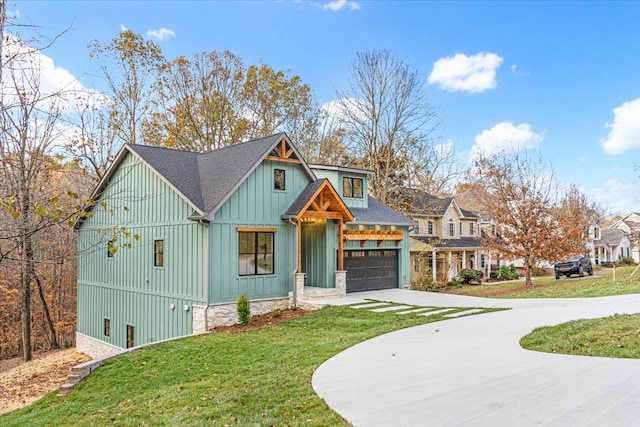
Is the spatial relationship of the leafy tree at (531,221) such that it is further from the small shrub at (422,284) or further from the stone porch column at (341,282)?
the stone porch column at (341,282)

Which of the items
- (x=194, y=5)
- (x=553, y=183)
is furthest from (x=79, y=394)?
(x=553, y=183)

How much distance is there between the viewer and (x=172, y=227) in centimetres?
1462

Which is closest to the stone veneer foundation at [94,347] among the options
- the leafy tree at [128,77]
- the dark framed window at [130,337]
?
the dark framed window at [130,337]

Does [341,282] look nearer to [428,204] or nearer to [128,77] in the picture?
[428,204]

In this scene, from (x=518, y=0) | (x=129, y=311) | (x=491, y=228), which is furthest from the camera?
(x=491, y=228)

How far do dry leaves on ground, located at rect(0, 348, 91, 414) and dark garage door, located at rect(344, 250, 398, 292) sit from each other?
1034 cm

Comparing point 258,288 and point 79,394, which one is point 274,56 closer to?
point 258,288

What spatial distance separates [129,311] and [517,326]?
→ 13.2m

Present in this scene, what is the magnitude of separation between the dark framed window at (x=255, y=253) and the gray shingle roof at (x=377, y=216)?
4061 mm

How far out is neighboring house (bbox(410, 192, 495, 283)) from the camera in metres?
29.3

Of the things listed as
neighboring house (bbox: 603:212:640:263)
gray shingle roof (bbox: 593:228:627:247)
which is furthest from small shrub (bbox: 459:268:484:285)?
neighboring house (bbox: 603:212:640:263)

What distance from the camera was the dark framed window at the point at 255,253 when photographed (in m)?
14.2

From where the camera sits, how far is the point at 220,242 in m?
13.6

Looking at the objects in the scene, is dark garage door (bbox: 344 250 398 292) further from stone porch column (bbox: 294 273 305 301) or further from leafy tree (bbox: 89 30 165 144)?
leafy tree (bbox: 89 30 165 144)
